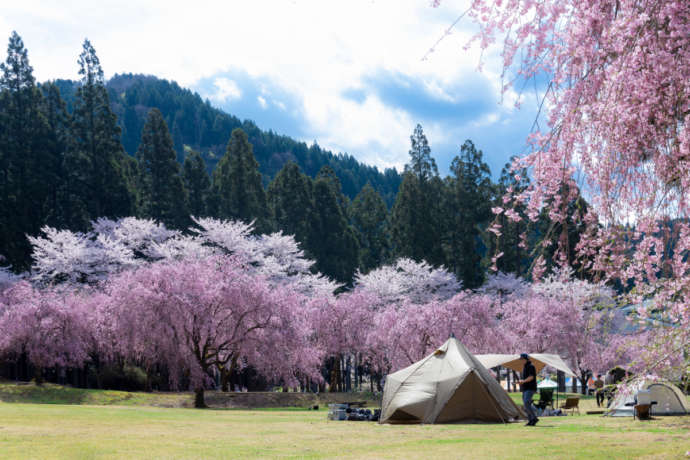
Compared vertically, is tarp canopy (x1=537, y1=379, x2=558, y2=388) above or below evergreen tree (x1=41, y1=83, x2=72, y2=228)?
below

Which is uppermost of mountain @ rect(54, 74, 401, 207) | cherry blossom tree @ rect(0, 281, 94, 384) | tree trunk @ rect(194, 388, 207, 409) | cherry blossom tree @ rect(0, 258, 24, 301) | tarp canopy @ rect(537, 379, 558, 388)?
mountain @ rect(54, 74, 401, 207)

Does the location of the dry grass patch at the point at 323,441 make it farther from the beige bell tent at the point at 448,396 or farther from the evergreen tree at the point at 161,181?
the evergreen tree at the point at 161,181

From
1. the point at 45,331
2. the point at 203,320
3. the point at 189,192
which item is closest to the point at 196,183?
the point at 189,192

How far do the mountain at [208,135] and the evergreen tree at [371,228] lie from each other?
256 feet

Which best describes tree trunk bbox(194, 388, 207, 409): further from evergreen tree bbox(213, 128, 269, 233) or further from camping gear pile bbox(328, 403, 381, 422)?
evergreen tree bbox(213, 128, 269, 233)

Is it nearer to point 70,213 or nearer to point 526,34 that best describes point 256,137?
point 70,213

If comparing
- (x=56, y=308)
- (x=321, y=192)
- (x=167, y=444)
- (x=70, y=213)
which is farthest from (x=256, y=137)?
(x=167, y=444)

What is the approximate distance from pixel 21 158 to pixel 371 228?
37.3 metres

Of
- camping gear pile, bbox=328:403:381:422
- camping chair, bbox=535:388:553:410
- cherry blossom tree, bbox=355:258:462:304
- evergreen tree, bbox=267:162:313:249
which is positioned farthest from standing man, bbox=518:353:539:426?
evergreen tree, bbox=267:162:313:249

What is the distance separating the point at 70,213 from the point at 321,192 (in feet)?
72.6

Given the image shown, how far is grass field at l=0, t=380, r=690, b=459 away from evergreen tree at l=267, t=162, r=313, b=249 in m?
42.6

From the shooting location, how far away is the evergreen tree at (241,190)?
55281 millimetres

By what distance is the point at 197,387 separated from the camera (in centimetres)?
2614

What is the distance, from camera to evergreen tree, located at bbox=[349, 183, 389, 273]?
67.1 m
